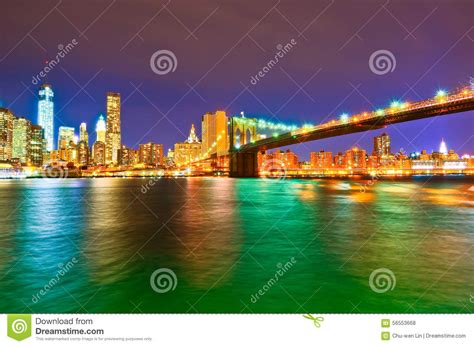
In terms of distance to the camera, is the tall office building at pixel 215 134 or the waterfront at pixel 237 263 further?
the tall office building at pixel 215 134

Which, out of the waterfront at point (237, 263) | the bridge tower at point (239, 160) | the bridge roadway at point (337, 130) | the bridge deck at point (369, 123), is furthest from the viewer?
the bridge tower at point (239, 160)

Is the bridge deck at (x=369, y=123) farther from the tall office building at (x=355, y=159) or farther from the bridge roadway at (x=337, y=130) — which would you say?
the tall office building at (x=355, y=159)

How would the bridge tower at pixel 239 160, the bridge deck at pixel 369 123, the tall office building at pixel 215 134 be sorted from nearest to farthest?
the bridge deck at pixel 369 123, the bridge tower at pixel 239 160, the tall office building at pixel 215 134

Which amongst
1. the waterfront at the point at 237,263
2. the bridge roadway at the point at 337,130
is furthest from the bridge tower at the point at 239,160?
the waterfront at the point at 237,263

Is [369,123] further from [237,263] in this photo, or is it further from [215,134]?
[215,134]

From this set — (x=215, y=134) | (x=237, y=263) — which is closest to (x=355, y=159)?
(x=215, y=134)
